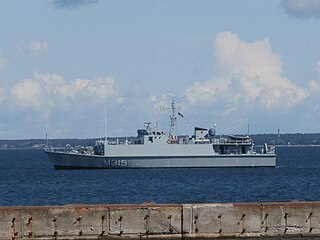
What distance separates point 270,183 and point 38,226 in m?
51.0

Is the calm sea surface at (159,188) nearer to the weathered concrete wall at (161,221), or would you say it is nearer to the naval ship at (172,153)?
the naval ship at (172,153)

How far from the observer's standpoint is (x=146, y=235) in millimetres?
24828

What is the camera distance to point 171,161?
99688 millimetres

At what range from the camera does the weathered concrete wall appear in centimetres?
2459

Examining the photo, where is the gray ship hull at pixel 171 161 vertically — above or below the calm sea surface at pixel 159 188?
above

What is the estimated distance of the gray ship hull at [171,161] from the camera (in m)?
99.6

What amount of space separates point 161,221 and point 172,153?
7470cm

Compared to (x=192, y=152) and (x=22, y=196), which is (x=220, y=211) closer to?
(x=22, y=196)

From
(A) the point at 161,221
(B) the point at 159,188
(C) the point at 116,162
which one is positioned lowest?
(B) the point at 159,188

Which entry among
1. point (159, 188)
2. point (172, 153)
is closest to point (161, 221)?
point (159, 188)

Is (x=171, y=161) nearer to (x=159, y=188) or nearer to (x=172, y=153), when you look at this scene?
(x=172, y=153)

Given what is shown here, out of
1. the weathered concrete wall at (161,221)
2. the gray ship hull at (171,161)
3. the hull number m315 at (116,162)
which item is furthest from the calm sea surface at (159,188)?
the weathered concrete wall at (161,221)

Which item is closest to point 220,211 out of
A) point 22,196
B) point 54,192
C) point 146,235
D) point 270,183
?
point 146,235

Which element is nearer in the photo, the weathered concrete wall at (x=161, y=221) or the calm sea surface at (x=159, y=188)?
the weathered concrete wall at (x=161, y=221)
